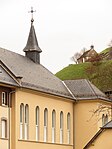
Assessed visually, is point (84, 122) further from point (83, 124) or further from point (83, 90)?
point (83, 90)

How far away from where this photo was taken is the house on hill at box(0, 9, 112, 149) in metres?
59.6

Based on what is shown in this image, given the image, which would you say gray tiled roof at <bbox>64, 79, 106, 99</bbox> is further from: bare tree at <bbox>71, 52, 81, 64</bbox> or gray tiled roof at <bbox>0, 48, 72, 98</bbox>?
bare tree at <bbox>71, 52, 81, 64</bbox>

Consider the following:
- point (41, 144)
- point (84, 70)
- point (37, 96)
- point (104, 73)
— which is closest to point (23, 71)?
point (37, 96)

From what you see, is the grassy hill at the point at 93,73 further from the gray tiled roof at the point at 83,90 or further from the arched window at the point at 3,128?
the arched window at the point at 3,128

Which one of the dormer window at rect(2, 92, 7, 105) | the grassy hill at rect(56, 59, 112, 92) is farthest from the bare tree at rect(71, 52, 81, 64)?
the dormer window at rect(2, 92, 7, 105)

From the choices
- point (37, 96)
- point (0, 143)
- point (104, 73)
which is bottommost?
point (0, 143)

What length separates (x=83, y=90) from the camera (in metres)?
75.1

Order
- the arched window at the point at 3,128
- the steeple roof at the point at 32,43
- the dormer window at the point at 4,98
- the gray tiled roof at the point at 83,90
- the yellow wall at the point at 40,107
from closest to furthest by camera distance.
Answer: the arched window at the point at 3,128 → the dormer window at the point at 4,98 → the yellow wall at the point at 40,107 → the gray tiled roof at the point at 83,90 → the steeple roof at the point at 32,43

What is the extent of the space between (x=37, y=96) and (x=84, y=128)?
32.7 ft

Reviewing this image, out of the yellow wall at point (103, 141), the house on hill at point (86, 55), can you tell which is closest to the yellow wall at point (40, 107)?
the yellow wall at point (103, 141)

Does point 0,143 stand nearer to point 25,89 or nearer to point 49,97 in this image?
point 25,89

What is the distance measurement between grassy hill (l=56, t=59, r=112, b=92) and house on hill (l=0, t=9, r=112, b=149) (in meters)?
43.7

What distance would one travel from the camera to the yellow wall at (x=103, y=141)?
183 ft

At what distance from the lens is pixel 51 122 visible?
68.0m
